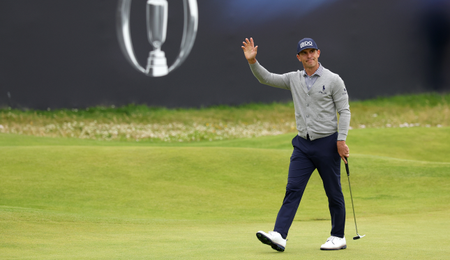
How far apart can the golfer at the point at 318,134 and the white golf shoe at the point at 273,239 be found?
0.11m

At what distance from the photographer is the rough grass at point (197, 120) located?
12.9 metres

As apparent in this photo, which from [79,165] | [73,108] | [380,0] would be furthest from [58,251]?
[380,0]

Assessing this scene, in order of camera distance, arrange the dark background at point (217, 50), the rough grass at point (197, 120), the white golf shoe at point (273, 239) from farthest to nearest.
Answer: the rough grass at point (197, 120)
the dark background at point (217, 50)
the white golf shoe at point (273, 239)

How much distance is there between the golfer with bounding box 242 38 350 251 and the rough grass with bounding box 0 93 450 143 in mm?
10567

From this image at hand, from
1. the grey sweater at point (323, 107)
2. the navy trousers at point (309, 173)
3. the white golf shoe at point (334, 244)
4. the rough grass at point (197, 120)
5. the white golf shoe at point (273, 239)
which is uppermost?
the grey sweater at point (323, 107)

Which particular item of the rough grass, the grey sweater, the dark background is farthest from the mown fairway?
the dark background

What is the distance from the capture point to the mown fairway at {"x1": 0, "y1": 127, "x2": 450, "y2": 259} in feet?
9.93

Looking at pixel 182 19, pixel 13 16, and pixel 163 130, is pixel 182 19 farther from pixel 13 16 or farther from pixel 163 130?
pixel 13 16

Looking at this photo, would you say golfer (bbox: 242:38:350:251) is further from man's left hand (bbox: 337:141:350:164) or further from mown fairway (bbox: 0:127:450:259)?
mown fairway (bbox: 0:127:450:259)

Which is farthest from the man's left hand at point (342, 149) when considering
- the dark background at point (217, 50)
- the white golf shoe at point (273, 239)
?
the dark background at point (217, 50)

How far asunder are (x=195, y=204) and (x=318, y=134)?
3.22 meters

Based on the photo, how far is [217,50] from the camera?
1405 centimetres

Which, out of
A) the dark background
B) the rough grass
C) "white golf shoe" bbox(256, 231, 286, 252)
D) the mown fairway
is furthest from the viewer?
the rough grass

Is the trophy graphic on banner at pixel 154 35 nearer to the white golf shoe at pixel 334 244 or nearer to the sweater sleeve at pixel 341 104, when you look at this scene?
the sweater sleeve at pixel 341 104
